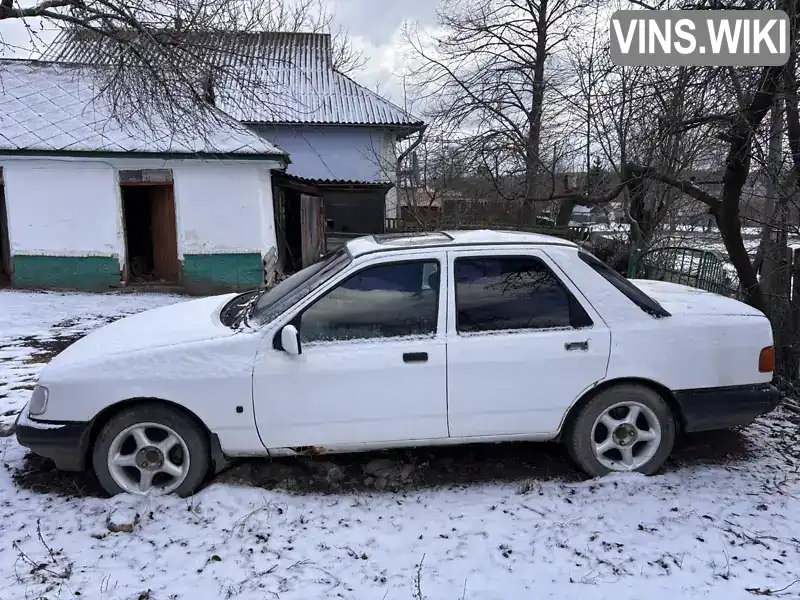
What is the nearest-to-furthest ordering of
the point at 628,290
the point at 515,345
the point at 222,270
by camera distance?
the point at 515,345 → the point at 628,290 → the point at 222,270

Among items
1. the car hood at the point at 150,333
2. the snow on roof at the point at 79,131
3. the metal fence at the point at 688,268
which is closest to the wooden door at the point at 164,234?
the snow on roof at the point at 79,131

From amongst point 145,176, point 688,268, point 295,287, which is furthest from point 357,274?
point 145,176

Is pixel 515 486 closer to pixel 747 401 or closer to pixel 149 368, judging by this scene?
pixel 747 401

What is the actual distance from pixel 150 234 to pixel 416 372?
38.9 ft

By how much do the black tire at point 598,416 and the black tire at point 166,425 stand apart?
230cm

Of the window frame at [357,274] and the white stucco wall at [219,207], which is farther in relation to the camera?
the white stucco wall at [219,207]

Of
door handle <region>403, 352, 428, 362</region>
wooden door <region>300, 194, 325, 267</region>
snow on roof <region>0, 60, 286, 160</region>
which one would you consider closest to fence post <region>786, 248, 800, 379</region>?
door handle <region>403, 352, 428, 362</region>

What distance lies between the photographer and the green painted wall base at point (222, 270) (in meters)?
11.9

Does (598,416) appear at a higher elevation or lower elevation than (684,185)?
lower

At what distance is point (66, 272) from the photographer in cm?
1162

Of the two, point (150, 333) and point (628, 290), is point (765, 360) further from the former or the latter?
point (150, 333)

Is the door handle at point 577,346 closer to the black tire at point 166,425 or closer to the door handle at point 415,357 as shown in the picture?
the door handle at point 415,357

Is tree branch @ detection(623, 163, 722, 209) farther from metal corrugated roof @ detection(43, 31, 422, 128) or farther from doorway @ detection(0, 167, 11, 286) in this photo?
doorway @ detection(0, 167, 11, 286)

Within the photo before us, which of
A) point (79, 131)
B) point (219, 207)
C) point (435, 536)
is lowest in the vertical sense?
point (435, 536)
